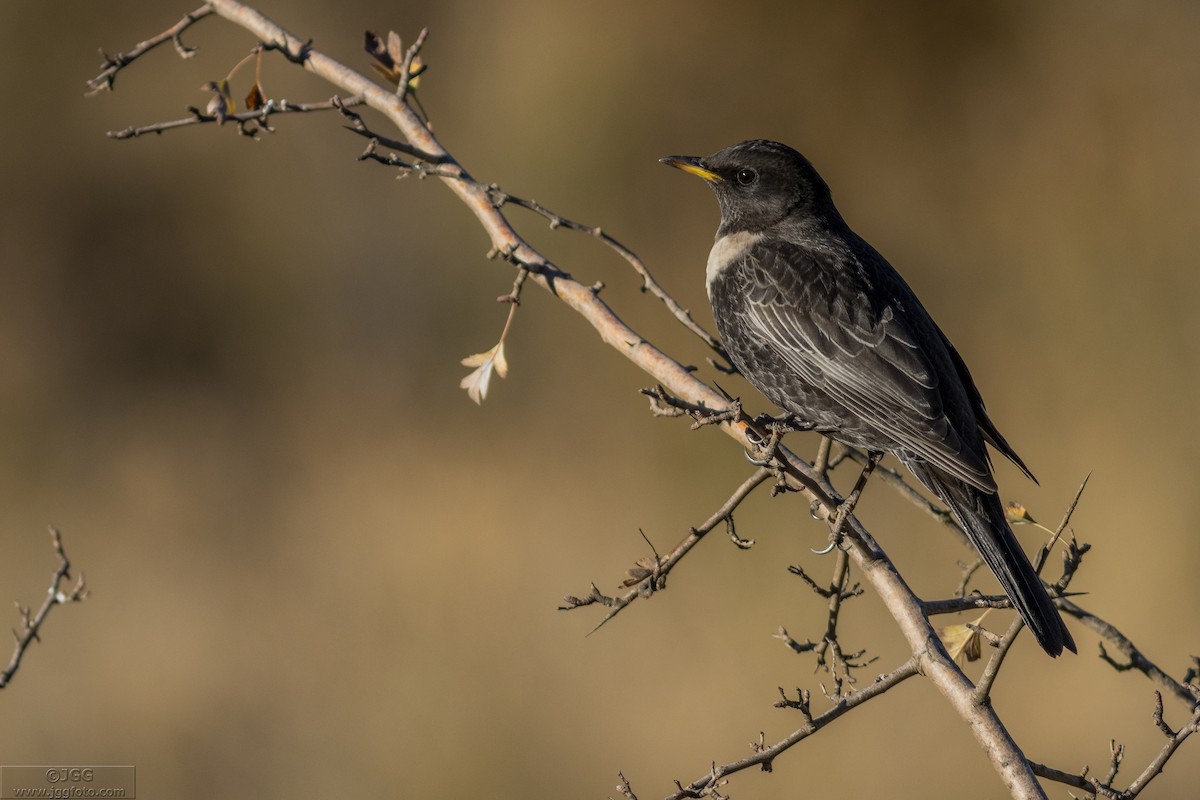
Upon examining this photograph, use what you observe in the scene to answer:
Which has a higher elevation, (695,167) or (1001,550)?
(695,167)

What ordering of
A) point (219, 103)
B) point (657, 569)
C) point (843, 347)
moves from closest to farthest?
point (657, 569)
point (219, 103)
point (843, 347)

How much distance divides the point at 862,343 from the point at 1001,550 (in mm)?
973

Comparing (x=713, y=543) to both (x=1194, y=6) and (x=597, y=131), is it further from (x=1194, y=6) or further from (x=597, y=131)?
(x=1194, y=6)

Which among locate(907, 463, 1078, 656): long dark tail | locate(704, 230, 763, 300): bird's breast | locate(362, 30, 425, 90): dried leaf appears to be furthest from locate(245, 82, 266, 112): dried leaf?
locate(907, 463, 1078, 656): long dark tail

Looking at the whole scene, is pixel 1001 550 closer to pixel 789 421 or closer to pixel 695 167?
pixel 789 421

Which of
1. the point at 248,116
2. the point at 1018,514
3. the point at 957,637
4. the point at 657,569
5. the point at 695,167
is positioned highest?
the point at 695,167

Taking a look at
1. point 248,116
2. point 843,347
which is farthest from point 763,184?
point 248,116

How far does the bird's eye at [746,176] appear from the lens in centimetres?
536

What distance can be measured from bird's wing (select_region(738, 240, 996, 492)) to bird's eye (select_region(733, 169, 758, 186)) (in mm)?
463

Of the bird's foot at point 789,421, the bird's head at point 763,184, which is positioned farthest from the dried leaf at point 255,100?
the bird's foot at point 789,421

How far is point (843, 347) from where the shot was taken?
15.3 ft

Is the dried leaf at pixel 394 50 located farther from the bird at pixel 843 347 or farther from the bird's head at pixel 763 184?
the bird at pixel 843 347

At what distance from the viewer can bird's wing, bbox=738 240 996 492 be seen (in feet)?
14.6

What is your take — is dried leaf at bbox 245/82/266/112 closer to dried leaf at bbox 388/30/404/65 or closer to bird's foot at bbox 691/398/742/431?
dried leaf at bbox 388/30/404/65
